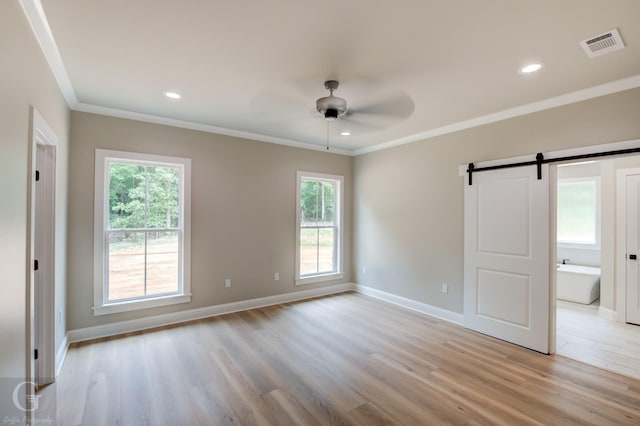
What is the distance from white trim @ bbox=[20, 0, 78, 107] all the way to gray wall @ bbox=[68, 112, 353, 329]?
2.43 feet

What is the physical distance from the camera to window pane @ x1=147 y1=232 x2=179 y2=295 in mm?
3857

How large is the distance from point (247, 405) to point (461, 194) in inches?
137

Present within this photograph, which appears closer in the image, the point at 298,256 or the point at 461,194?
the point at 461,194

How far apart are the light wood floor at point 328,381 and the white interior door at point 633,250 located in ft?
6.35

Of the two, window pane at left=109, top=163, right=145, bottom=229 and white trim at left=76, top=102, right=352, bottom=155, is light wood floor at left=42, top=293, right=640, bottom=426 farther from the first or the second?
white trim at left=76, top=102, right=352, bottom=155

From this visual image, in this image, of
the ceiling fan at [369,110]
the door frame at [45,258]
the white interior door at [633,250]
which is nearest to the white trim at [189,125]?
the door frame at [45,258]

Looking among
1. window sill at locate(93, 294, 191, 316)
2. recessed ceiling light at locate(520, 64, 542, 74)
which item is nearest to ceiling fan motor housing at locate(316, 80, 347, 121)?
recessed ceiling light at locate(520, 64, 542, 74)

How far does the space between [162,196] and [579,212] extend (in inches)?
300

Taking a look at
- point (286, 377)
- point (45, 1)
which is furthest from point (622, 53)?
point (45, 1)

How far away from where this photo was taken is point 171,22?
6.38 ft

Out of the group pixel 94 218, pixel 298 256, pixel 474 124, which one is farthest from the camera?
pixel 298 256

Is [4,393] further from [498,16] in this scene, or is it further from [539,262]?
[539,262]

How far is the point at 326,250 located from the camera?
18.4 feet

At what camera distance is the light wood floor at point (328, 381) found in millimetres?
2168
